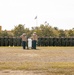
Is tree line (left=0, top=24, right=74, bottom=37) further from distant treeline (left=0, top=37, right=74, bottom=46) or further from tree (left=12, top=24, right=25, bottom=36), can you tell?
distant treeline (left=0, top=37, right=74, bottom=46)

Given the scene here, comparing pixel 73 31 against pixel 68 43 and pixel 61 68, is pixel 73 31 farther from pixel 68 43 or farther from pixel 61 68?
pixel 61 68

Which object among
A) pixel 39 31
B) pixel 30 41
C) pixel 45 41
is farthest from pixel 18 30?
pixel 30 41

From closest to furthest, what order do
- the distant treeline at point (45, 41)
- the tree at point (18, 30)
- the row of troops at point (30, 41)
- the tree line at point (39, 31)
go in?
the row of troops at point (30, 41), the distant treeline at point (45, 41), the tree line at point (39, 31), the tree at point (18, 30)

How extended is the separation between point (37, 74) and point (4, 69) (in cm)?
185

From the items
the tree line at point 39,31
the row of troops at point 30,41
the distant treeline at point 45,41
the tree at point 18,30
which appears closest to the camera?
the row of troops at point 30,41

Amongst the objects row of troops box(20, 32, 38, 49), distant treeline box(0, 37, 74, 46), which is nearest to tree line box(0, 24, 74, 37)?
distant treeline box(0, 37, 74, 46)

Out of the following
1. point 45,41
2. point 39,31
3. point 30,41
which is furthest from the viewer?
point 39,31

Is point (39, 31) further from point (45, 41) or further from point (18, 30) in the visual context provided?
point (45, 41)

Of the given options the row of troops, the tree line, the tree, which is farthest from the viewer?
the tree

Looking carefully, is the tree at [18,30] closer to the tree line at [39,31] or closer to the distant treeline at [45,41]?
the tree line at [39,31]

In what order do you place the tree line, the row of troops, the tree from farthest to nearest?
the tree, the tree line, the row of troops

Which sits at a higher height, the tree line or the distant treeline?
the tree line

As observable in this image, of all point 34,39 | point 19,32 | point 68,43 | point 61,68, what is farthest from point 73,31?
point 61,68

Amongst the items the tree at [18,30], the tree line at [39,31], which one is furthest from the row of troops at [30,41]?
the tree at [18,30]
